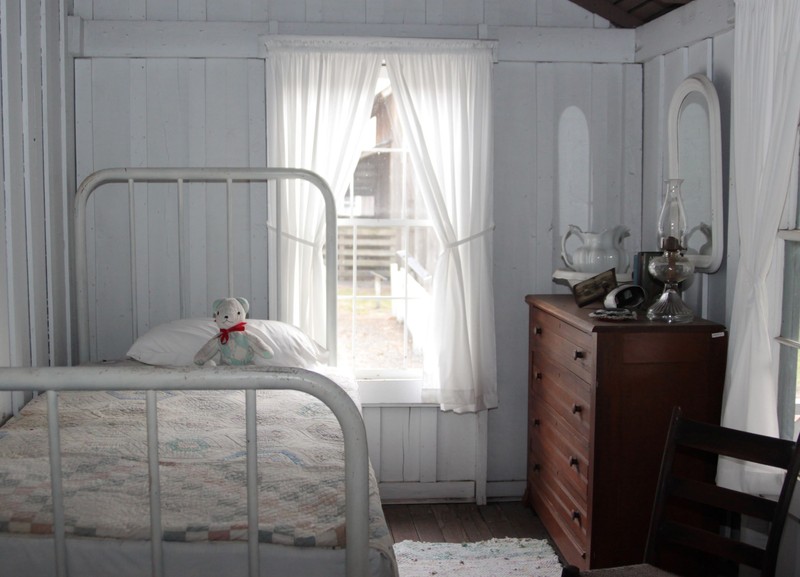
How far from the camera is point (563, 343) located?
3.07m

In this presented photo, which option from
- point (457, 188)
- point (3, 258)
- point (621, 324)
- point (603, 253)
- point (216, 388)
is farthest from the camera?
point (457, 188)

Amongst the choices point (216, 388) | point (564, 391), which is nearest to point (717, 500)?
point (564, 391)

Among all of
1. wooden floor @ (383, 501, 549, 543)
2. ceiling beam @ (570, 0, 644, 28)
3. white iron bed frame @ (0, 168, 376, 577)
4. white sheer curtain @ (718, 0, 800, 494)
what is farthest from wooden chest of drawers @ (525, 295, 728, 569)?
ceiling beam @ (570, 0, 644, 28)

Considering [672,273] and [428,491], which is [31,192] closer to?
[428,491]

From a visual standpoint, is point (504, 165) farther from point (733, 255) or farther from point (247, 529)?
point (247, 529)

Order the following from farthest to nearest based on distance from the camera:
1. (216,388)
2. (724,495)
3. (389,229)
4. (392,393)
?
1. (389,229)
2. (392,393)
3. (724,495)
4. (216,388)

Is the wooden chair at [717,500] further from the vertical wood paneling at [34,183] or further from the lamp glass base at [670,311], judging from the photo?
the vertical wood paneling at [34,183]

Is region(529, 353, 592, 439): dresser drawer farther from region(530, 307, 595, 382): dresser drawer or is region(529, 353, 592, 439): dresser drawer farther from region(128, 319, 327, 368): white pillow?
region(128, 319, 327, 368): white pillow

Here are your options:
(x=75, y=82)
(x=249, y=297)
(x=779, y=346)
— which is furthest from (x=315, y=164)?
(x=779, y=346)

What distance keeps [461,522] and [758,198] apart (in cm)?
180

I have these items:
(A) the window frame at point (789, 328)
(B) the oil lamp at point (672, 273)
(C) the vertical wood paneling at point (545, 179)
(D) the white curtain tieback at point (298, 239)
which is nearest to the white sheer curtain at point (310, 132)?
(D) the white curtain tieback at point (298, 239)

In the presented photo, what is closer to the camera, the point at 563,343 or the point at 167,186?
the point at 563,343

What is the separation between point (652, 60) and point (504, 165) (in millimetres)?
746

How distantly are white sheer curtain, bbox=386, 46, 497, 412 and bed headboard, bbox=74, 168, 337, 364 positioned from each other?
1.59ft
